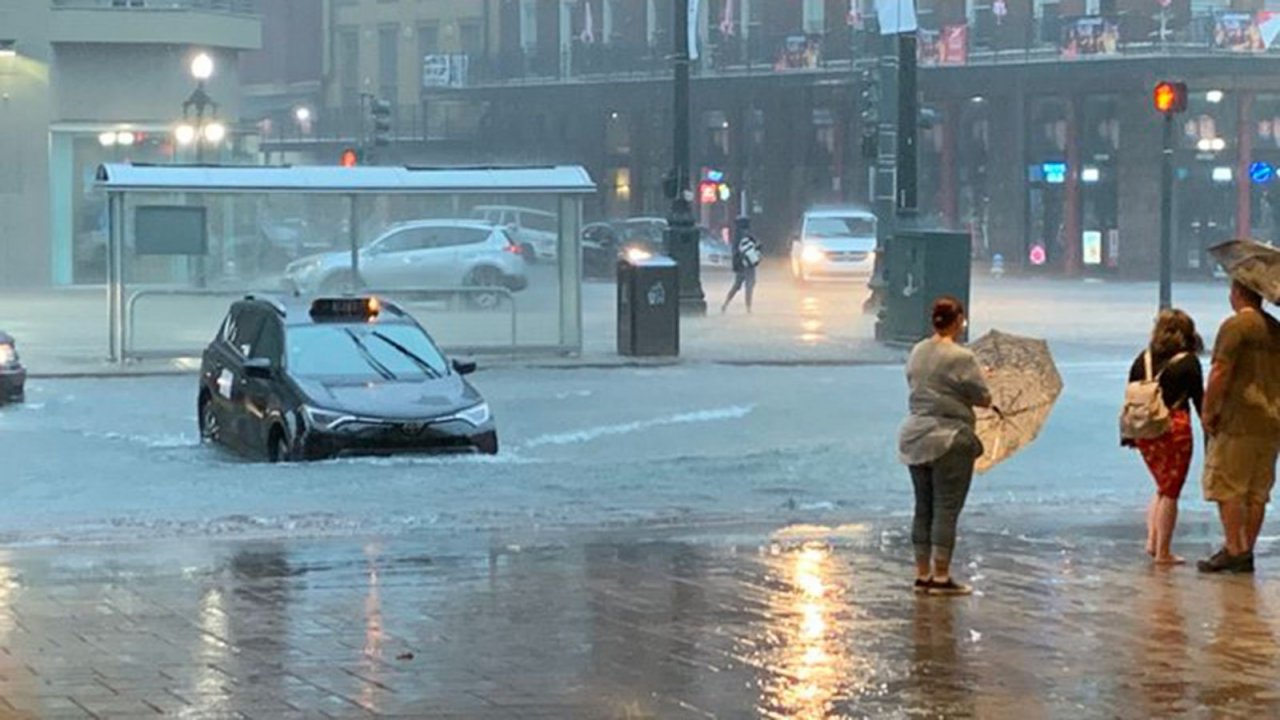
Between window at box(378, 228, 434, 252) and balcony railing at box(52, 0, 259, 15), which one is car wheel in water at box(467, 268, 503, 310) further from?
balcony railing at box(52, 0, 259, 15)

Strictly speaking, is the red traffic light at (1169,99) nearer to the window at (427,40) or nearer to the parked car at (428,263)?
the parked car at (428,263)

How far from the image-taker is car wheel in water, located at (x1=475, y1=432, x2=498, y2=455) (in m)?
18.5

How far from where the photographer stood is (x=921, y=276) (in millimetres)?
31516

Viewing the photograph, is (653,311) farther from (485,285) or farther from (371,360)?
(371,360)

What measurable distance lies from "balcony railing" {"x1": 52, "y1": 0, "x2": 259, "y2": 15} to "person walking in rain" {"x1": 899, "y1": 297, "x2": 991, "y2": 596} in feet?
140

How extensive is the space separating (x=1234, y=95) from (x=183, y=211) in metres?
37.9

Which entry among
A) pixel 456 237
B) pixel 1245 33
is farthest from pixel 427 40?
pixel 456 237

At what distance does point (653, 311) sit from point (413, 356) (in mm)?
10957

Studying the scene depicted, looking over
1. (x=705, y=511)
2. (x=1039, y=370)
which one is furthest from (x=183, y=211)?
(x=1039, y=370)

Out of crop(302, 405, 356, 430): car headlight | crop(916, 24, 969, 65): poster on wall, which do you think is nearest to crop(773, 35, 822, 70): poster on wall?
crop(916, 24, 969, 65): poster on wall

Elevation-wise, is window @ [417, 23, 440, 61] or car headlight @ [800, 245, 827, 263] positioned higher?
window @ [417, 23, 440, 61]

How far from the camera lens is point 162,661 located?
1005 centimetres

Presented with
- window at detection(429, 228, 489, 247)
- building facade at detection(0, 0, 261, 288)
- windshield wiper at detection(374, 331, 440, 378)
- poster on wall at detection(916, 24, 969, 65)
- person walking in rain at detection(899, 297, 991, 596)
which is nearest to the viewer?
person walking in rain at detection(899, 297, 991, 596)

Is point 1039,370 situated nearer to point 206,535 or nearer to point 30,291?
point 206,535
